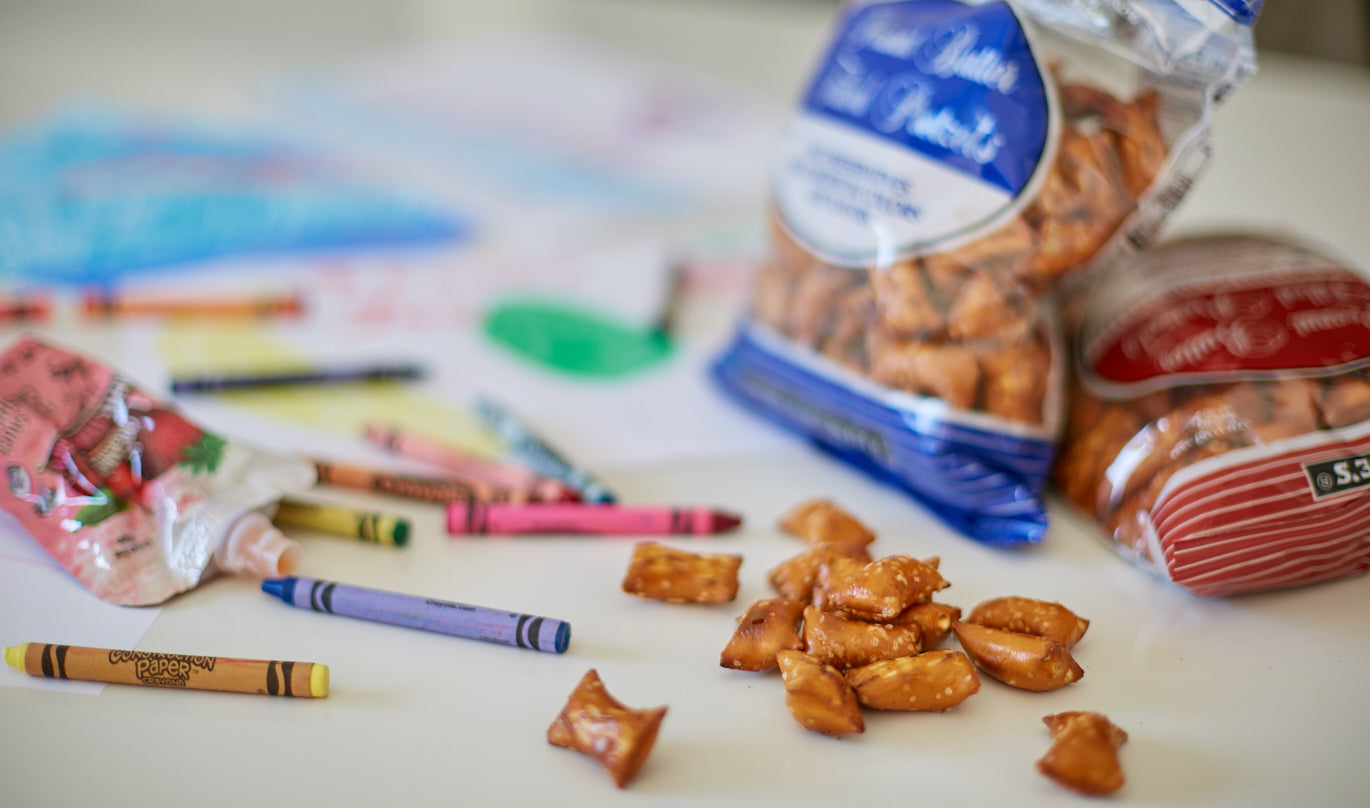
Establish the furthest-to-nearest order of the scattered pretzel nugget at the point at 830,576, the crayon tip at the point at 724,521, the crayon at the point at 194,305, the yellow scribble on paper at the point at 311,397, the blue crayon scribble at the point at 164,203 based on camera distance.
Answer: the blue crayon scribble at the point at 164,203
the crayon at the point at 194,305
the yellow scribble on paper at the point at 311,397
the crayon tip at the point at 724,521
the scattered pretzel nugget at the point at 830,576

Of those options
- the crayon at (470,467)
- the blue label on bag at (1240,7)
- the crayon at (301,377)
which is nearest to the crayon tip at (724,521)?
the crayon at (470,467)

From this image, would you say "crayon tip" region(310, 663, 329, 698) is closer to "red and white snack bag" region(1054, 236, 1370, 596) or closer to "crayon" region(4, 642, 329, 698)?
"crayon" region(4, 642, 329, 698)

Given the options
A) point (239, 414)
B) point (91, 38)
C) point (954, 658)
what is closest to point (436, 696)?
point (954, 658)

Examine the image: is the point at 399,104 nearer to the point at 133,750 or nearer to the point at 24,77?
the point at 24,77

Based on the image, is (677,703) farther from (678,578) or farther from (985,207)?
(985,207)

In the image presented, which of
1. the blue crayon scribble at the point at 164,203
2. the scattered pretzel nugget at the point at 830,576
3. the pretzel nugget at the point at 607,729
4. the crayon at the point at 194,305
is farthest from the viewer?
the blue crayon scribble at the point at 164,203

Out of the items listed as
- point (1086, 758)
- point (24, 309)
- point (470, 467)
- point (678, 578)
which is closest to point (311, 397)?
→ point (470, 467)

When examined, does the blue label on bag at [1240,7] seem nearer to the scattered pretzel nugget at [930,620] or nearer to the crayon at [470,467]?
the scattered pretzel nugget at [930,620]

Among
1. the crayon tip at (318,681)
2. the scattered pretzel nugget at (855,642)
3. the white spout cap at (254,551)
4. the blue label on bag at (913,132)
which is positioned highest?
the blue label on bag at (913,132)
